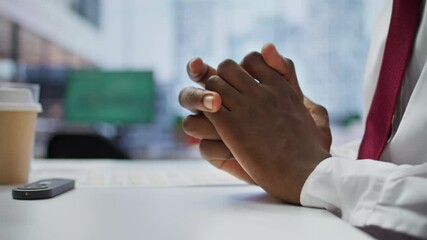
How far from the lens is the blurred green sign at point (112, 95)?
7.31ft

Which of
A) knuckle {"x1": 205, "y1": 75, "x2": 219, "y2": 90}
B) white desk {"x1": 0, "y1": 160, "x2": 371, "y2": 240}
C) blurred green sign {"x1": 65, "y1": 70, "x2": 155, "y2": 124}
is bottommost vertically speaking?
blurred green sign {"x1": 65, "y1": 70, "x2": 155, "y2": 124}

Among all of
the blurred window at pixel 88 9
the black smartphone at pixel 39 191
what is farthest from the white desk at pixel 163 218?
the blurred window at pixel 88 9

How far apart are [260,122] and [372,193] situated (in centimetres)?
18

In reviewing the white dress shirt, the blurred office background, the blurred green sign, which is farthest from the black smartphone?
the blurred office background

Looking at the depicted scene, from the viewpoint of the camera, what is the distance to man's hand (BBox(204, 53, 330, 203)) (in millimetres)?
573

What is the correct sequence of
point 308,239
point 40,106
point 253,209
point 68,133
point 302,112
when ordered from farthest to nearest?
point 68,133 < point 40,106 < point 302,112 < point 253,209 < point 308,239

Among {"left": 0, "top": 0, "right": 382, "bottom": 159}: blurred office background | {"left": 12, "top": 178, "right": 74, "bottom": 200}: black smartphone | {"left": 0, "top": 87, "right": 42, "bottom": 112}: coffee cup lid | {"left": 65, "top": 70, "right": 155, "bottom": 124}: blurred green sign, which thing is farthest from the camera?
{"left": 0, "top": 0, "right": 382, "bottom": 159}: blurred office background

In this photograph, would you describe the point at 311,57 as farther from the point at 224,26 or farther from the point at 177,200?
the point at 177,200

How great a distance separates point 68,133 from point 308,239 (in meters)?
1.68

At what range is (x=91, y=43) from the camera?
3473mm

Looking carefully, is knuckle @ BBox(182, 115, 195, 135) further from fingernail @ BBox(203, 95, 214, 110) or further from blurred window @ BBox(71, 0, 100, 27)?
blurred window @ BBox(71, 0, 100, 27)

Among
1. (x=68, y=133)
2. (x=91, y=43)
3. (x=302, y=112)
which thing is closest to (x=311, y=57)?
(x=91, y=43)

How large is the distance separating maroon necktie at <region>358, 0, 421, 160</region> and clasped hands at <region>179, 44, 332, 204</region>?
0.28ft

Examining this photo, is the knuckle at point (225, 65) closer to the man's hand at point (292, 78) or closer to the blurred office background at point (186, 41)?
the man's hand at point (292, 78)
